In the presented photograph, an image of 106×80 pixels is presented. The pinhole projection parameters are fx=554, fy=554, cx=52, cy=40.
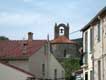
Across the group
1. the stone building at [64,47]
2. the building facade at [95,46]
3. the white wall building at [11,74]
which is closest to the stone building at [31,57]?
the white wall building at [11,74]

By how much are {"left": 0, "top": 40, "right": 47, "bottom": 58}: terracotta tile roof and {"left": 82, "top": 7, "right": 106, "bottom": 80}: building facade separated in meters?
33.6

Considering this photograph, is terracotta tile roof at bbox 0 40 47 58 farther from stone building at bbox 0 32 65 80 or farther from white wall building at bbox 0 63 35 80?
white wall building at bbox 0 63 35 80

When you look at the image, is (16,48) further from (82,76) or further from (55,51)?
(55,51)

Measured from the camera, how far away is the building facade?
126 ft

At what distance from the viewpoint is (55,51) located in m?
144

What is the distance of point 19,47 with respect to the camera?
82625 millimetres

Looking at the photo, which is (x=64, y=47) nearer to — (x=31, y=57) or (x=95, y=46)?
(x=31, y=57)

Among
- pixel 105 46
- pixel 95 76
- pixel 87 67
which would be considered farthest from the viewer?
pixel 87 67

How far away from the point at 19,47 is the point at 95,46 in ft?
137

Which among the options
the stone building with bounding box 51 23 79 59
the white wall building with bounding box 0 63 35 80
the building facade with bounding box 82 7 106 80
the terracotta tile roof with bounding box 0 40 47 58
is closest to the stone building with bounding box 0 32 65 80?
the terracotta tile roof with bounding box 0 40 47 58

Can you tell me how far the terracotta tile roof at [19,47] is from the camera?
79500mm

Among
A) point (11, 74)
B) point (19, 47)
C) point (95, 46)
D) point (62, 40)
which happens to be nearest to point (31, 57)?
point (19, 47)

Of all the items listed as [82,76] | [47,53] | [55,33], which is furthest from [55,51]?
[82,76]

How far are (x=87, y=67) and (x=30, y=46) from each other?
3849 centimetres
